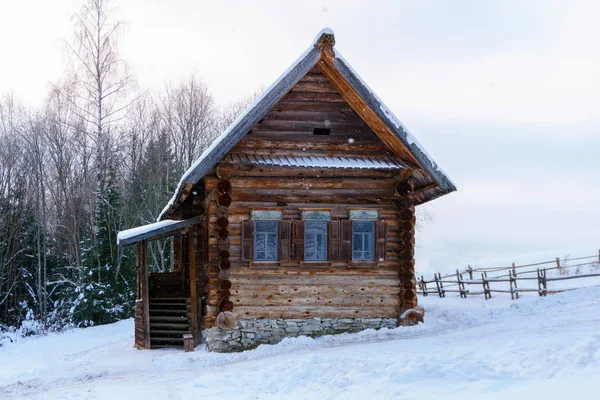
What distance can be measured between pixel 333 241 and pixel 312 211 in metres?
0.90

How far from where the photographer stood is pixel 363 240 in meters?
17.1

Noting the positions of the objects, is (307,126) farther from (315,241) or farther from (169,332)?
(169,332)

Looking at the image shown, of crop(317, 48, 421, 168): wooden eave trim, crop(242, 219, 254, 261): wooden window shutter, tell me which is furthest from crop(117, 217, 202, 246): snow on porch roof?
crop(317, 48, 421, 168): wooden eave trim

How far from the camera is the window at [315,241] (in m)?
16.8

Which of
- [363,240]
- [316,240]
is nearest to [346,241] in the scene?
[363,240]

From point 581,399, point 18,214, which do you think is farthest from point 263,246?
point 18,214

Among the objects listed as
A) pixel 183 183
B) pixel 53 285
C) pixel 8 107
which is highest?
pixel 8 107

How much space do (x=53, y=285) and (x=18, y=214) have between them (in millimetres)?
4214

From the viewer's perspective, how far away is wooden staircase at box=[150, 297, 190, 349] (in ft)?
61.5

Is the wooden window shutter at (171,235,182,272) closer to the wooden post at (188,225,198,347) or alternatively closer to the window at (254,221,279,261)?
the wooden post at (188,225,198,347)

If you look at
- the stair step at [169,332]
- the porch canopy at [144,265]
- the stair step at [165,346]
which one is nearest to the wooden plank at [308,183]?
the porch canopy at [144,265]

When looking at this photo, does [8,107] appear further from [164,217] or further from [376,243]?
[376,243]

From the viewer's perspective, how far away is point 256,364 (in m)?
13.5

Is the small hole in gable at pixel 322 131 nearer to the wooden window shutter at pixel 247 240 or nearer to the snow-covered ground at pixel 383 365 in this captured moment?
the wooden window shutter at pixel 247 240
